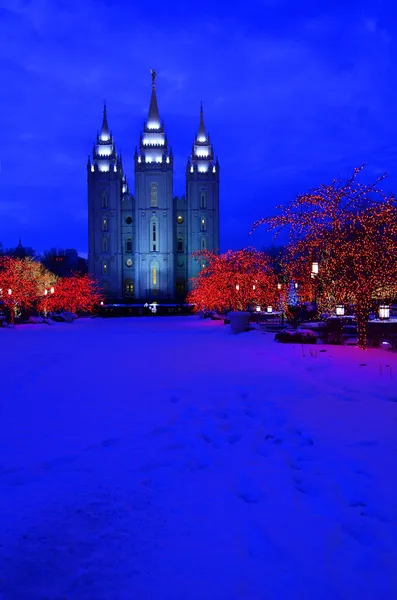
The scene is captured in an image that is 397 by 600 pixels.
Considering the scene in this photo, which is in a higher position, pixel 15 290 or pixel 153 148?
pixel 153 148

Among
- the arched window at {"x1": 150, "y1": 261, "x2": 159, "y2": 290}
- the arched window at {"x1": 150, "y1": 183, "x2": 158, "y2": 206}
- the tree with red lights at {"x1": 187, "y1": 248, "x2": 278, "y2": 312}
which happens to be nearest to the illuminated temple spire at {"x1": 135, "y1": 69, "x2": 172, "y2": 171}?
the arched window at {"x1": 150, "y1": 183, "x2": 158, "y2": 206}

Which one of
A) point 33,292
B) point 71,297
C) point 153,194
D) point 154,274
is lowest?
point 71,297

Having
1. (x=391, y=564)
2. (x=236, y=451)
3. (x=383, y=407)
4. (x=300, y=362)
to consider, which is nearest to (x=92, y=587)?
(x=391, y=564)

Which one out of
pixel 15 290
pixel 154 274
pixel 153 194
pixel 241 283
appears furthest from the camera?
pixel 153 194

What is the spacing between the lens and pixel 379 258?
539 inches

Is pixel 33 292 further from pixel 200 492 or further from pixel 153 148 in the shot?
pixel 153 148

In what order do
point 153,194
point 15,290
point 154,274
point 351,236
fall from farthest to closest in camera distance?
point 153,194, point 154,274, point 15,290, point 351,236

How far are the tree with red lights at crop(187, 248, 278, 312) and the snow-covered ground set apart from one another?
2254 centimetres

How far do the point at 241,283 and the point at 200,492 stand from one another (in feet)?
91.6

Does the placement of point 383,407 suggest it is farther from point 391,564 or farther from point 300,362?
point 300,362

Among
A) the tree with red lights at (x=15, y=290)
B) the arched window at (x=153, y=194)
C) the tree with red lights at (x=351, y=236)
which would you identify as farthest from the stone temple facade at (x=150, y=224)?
the tree with red lights at (x=351, y=236)

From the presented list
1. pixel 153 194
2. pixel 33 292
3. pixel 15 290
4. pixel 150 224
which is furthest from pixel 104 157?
pixel 15 290

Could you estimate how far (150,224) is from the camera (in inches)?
3255

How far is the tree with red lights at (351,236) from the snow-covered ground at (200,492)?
216 inches
